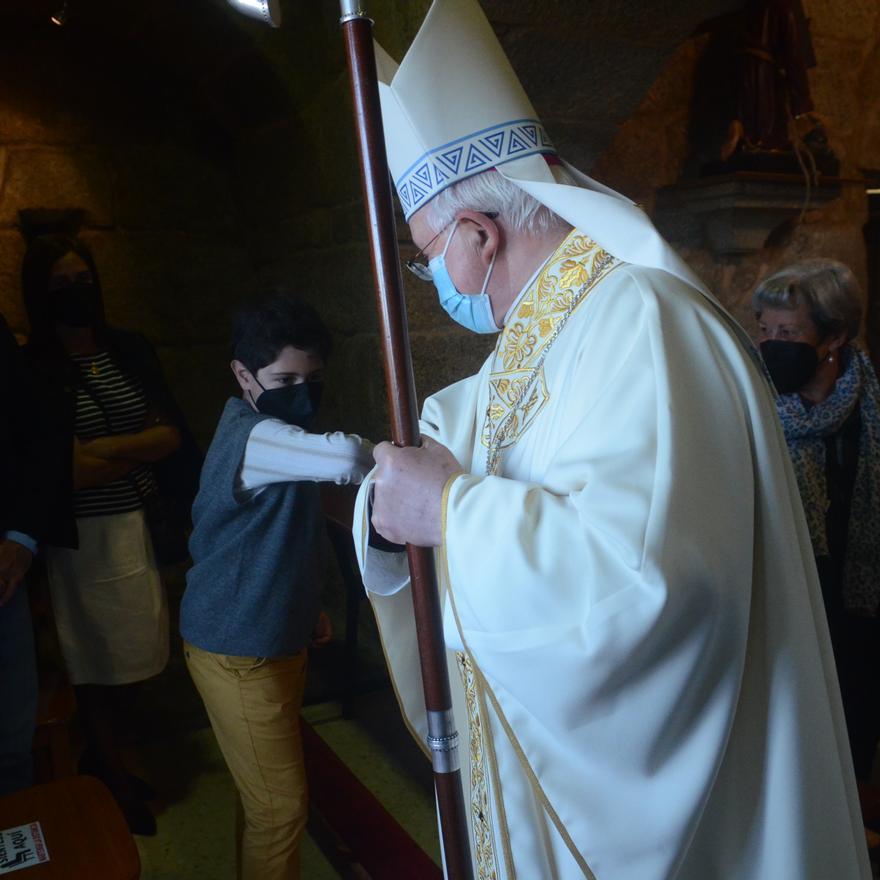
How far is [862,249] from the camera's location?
383 centimetres

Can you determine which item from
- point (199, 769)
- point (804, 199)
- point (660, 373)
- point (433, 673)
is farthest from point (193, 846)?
point (804, 199)

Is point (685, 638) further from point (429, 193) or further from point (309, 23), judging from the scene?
point (309, 23)

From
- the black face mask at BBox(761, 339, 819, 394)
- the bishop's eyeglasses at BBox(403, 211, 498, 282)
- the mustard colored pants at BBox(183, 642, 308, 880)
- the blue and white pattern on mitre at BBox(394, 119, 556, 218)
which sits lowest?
the mustard colored pants at BBox(183, 642, 308, 880)

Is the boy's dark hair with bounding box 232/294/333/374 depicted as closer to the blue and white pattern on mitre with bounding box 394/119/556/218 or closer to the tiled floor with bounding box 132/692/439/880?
the blue and white pattern on mitre with bounding box 394/119/556/218

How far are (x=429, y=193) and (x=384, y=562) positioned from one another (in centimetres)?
63

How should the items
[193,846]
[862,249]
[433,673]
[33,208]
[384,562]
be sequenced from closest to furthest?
1. [433,673]
2. [384,562]
3. [193,846]
4. [33,208]
5. [862,249]

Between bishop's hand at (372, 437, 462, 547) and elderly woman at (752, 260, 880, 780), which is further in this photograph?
elderly woman at (752, 260, 880, 780)

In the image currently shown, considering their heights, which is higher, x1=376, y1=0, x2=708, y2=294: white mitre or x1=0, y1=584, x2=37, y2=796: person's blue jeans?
x1=376, y1=0, x2=708, y2=294: white mitre

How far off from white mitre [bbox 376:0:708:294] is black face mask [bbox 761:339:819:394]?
1187 mm

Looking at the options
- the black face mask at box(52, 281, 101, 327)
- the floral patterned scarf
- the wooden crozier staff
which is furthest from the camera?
the black face mask at box(52, 281, 101, 327)

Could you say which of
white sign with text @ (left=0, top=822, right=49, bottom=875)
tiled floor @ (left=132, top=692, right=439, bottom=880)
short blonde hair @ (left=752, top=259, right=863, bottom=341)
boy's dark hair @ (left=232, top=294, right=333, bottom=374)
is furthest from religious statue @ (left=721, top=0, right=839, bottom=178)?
white sign with text @ (left=0, top=822, right=49, bottom=875)

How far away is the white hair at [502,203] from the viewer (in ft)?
4.45

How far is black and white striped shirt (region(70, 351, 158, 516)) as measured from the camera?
2555mm

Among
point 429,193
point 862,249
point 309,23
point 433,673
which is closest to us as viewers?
point 433,673
